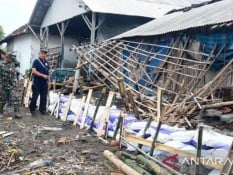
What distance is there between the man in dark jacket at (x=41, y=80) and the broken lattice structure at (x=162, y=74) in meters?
1.74

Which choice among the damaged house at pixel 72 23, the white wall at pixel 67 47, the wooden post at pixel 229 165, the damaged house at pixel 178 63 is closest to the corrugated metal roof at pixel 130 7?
the damaged house at pixel 72 23

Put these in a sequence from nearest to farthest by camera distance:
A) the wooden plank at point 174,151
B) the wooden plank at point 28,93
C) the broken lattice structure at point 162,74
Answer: the wooden plank at point 174,151, the broken lattice structure at point 162,74, the wooden plank at point 28,93

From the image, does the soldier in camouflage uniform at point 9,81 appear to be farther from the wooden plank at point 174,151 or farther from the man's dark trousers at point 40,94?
the wooden plank at point 174,151

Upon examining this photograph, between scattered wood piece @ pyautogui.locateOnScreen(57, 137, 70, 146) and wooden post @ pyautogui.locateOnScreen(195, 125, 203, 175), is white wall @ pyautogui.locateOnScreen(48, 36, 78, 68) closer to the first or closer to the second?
scattered wood piece @ pyautogui.locateOnScreen(57, 137, 70, 146)

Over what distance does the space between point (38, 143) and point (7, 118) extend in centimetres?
270

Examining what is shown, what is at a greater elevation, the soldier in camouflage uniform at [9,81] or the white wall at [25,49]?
the white wall at [25,49]

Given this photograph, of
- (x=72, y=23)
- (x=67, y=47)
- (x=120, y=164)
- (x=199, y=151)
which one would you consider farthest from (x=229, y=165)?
(x=67, y=47)

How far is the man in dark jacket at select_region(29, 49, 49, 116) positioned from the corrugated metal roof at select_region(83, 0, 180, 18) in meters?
5.02

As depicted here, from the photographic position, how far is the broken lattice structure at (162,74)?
7027 mm

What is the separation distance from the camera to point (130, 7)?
15133 millimetres

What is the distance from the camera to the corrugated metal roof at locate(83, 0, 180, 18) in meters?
13.9

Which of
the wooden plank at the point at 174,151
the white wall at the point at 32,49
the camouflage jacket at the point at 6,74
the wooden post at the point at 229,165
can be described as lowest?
the wooden plank at the point at 174,151

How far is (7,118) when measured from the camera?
342 inches

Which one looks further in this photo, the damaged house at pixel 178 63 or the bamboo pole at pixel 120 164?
the damaged house at pixel 178 63
